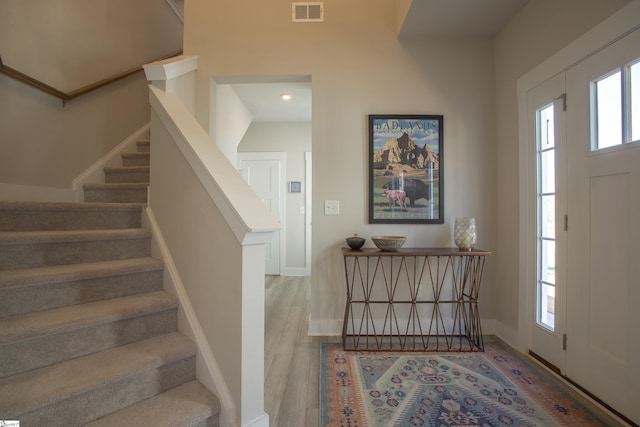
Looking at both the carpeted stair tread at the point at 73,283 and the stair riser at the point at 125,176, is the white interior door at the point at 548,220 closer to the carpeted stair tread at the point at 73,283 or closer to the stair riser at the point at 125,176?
the carpeted stair tread at the point at 73,283

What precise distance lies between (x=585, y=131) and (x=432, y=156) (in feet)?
3.30

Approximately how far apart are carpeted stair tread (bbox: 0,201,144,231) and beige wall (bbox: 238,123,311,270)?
9.59ft

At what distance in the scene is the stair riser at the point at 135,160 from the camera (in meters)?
2.67

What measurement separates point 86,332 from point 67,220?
0.87 meters

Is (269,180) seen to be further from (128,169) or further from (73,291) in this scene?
(73,291)

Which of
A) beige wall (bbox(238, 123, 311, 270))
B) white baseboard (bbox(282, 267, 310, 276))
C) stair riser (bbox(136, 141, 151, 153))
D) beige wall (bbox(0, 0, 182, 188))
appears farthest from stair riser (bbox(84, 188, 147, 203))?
white baseboard (bbox(282, 267, 310, 276))

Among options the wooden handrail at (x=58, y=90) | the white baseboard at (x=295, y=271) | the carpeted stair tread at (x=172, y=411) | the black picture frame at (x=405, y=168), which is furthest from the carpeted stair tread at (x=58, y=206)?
the white baseboard at (x=295, y=271)

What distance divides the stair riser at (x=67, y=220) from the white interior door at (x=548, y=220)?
2841 mm

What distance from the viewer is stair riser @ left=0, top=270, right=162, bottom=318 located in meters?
1.17

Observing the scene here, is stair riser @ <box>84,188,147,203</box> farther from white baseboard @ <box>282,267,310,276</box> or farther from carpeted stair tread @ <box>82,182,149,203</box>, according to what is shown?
white baseboard @ <box>282,267,310,276</box>

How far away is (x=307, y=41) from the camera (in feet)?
8.18

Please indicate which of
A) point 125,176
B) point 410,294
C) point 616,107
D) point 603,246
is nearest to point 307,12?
point 125,176

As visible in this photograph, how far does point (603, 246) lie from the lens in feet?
5.01

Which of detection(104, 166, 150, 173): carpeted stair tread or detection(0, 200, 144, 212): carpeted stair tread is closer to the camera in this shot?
detection(0, 200, 144, 212): carpeted stair tread
